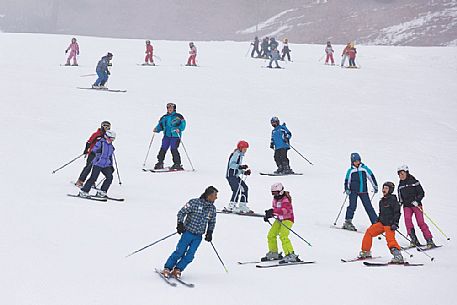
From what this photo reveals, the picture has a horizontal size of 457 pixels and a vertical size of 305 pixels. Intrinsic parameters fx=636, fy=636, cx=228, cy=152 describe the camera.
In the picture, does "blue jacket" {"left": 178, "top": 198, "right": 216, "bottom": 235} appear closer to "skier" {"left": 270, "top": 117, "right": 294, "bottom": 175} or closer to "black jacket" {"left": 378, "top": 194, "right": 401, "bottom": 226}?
"black jacket" {"left": 378, "top": 194, "right": 401, "bottom": 226}

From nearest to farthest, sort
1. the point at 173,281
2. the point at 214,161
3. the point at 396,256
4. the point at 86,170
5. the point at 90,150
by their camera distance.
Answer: the point at 173,281 < the point at 396,256 < the point at 90,150 < the point at 86,170 < the point at 214,161

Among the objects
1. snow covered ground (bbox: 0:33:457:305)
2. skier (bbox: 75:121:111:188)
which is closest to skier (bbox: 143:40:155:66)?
snow covered ground (bbox: 0:33:457:305)

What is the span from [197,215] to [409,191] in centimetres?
437

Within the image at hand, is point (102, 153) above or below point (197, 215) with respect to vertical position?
above

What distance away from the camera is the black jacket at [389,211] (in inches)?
343

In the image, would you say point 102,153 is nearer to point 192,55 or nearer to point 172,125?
point 172,125

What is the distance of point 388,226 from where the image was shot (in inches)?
342

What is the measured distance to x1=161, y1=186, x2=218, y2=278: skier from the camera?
7.23 m

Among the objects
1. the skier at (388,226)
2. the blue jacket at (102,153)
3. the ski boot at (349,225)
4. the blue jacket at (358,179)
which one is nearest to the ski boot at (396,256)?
the skier at (388,226)

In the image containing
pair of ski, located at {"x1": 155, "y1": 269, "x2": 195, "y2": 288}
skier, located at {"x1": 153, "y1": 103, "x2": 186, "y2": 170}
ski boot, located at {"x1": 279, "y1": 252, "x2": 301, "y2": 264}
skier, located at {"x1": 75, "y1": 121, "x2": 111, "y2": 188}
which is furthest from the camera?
skier, located at {"x1": 153, "y1": 103, "x2": 186, "y2": 170}

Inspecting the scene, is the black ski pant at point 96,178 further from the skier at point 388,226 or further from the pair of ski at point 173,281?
the skier at point 388,226

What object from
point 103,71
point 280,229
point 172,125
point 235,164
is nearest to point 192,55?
point 103,71

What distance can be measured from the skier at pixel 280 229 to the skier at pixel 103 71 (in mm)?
14337

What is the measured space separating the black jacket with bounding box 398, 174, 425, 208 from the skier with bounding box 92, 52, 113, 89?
44.8ft
